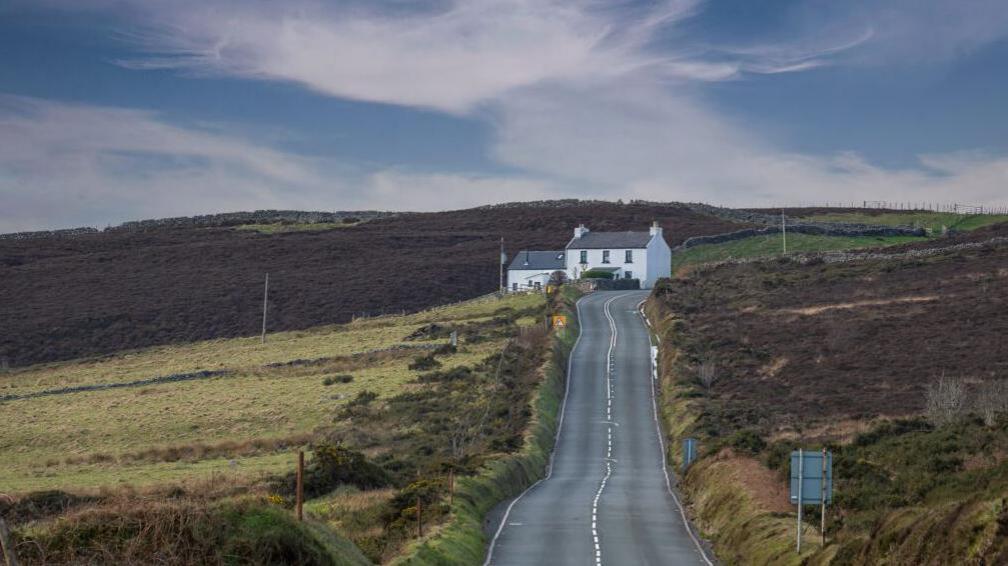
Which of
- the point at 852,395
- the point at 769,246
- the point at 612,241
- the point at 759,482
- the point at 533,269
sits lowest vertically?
the point at 759,482

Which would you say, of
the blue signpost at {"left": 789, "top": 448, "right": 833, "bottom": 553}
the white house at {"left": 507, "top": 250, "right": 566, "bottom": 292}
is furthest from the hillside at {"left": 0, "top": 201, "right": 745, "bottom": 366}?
the blue signpost at {"left": 789, "top": 448, "right": 833, "bottom": 553}

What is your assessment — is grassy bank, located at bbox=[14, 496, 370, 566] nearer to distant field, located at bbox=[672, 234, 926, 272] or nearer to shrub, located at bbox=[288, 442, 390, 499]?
shrub, located at bbox=[288, 442, 390, 499]

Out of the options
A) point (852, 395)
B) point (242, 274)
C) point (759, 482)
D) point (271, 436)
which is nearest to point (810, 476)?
point (759, 482)

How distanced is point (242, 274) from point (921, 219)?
9756 cm

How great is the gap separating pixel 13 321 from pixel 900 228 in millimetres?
110952

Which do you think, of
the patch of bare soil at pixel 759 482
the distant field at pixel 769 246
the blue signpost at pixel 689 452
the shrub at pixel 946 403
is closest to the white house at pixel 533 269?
the distant field at pixel 769 246

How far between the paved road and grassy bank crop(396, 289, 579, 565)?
2.28 feet

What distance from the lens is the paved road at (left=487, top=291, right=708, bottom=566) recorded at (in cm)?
3306

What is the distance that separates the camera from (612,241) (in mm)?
128750

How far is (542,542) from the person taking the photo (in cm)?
3425

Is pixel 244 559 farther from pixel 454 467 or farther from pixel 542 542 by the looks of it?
pixel 454 467

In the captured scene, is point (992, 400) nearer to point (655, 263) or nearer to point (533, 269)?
point (655, 263)

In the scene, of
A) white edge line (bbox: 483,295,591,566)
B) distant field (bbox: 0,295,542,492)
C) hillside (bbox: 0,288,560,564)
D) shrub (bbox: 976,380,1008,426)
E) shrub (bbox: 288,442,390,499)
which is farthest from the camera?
distant field (bbox: 0,295,542,492)

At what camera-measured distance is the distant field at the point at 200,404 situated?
5684 cm
